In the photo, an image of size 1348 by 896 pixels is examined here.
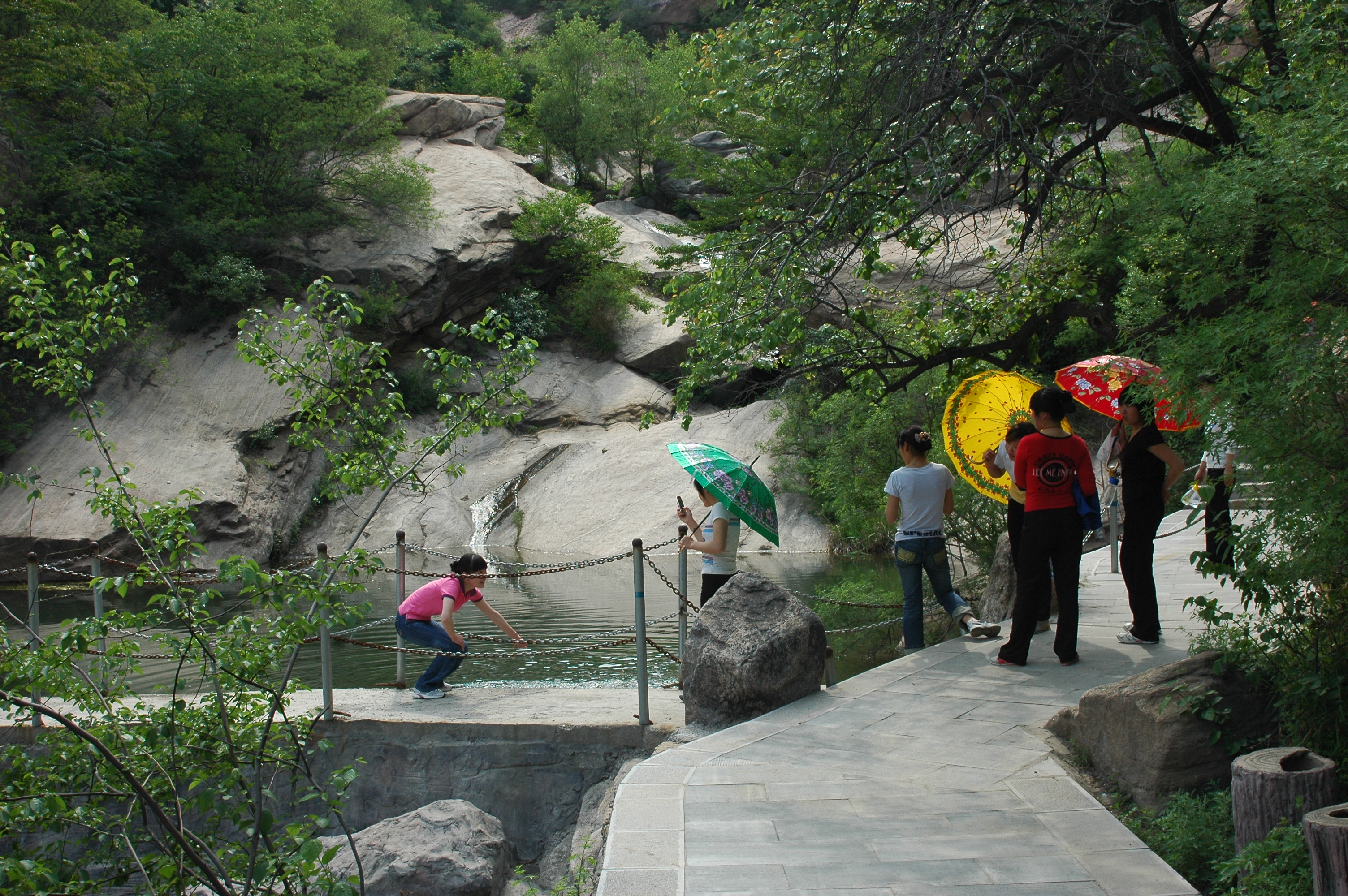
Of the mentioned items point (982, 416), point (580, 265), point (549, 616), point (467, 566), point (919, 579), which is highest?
point (580, 265)

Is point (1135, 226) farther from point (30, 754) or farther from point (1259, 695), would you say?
point (30, 754)

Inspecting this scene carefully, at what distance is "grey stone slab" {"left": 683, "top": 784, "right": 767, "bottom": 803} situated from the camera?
423cm

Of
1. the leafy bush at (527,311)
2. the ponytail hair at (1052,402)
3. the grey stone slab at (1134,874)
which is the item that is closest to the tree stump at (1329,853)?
the grey stone slab at (1134,874)

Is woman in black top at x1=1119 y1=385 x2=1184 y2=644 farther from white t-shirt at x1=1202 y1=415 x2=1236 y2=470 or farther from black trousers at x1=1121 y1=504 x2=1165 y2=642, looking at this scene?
white t-shirt at x1=1202 y1=415 x2=1236 y2=470

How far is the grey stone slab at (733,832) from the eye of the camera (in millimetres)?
3793

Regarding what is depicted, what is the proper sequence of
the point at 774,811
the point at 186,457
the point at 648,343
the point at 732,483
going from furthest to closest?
the point at 648,343 → the point at 186,457 → the point at 732,483 → the point at 774,811

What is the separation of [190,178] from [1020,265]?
2272 centimetres

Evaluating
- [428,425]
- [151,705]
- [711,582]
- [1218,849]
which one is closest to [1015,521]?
[711,582]

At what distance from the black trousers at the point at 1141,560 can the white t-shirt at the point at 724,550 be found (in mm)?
2240

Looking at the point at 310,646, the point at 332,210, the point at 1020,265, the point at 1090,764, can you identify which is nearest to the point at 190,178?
the point at 332,210

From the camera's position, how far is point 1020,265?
12.6 m

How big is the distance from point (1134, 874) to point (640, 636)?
344cm

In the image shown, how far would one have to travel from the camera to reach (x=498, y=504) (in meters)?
23.2

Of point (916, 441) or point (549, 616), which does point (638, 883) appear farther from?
point (549, 616)
